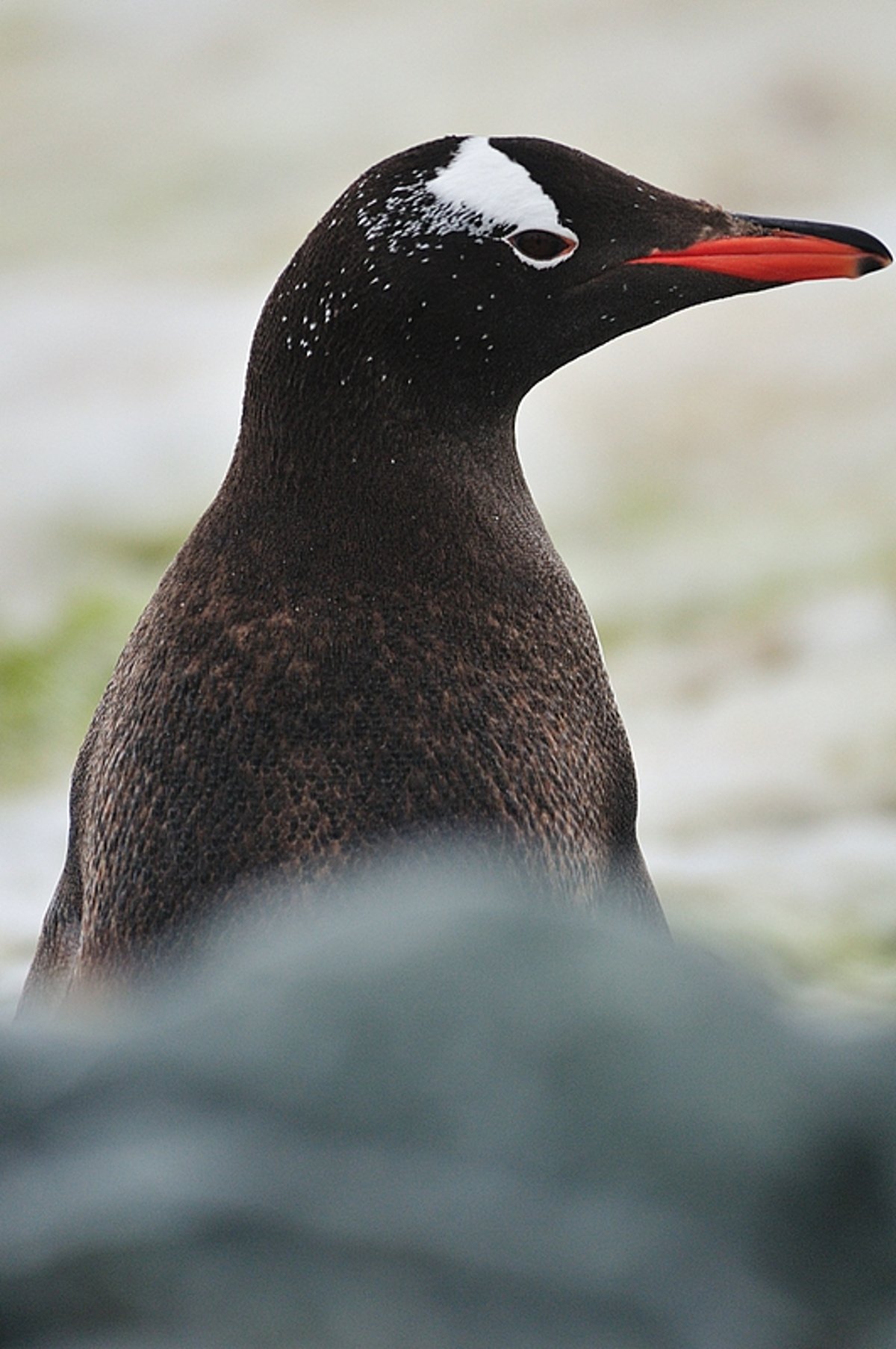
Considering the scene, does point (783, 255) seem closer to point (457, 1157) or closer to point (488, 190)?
point (488, 190)

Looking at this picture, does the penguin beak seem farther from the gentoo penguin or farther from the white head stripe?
the white head stripe

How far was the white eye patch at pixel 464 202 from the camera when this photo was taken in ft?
5.24

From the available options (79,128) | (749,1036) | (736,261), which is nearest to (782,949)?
(736,261)

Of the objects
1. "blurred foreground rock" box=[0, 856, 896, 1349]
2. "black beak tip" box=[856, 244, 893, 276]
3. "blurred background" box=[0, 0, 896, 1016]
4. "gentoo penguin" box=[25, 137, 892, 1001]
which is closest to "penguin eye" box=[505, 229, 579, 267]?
"gentoo penguin" box=[25, 137, 892, 1001]

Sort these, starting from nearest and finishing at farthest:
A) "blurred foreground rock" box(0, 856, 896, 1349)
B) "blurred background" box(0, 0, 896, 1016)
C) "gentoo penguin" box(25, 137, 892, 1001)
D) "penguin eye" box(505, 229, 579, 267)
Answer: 1. "blurred foreground rock" box(0, 856, 896, 1349)
2. "gentoo penguin" box(25, 137, 892, 1001)
3. "penguin eye" box(505, 229, 579, 267)
4. "blurred background" box(0, 0, 896, 1016)

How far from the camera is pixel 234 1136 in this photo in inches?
21.9

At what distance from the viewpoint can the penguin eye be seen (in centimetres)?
163

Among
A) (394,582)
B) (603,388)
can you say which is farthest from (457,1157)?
(603,388)

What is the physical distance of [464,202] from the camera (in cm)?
160

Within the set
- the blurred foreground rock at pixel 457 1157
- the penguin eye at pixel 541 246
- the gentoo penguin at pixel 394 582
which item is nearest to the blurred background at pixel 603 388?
the gentoo penguin at pixel 394 582

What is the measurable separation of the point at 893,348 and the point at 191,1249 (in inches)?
171

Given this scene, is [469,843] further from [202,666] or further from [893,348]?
[893,348]

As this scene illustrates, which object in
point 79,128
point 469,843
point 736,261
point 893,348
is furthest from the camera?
point 79,128

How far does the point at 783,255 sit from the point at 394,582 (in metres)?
0.46
